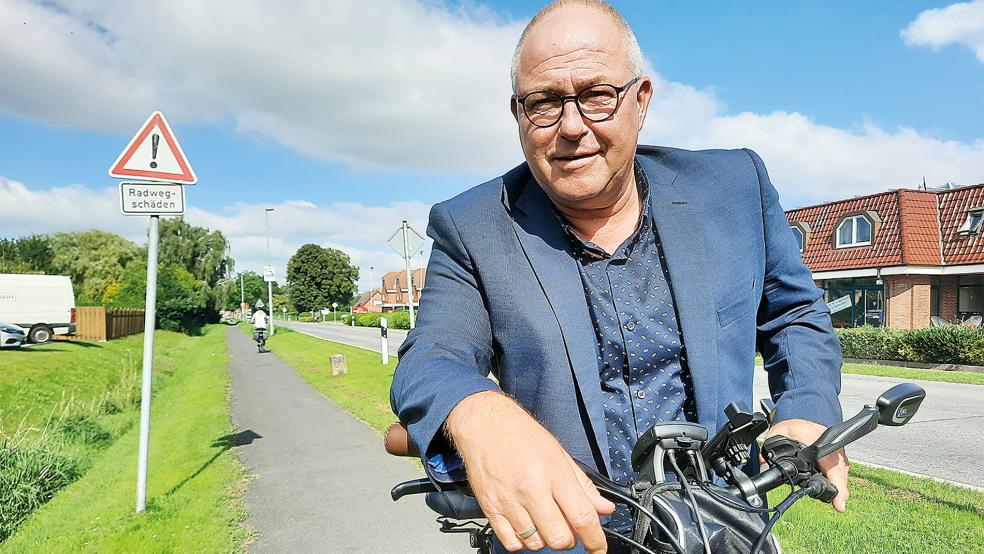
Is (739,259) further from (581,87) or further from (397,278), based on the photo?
(397,278)

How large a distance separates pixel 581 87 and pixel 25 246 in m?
80.4

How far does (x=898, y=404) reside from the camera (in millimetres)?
1161

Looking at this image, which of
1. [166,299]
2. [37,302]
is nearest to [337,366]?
[37,302]

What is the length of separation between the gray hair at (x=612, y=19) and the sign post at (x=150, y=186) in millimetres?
5701

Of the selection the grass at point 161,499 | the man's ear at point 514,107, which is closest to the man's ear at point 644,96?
the man's ear at point 514,107

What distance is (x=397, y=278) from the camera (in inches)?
4176

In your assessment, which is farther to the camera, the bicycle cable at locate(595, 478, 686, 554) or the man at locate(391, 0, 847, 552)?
the man at locate(391, 0, 847, 552)

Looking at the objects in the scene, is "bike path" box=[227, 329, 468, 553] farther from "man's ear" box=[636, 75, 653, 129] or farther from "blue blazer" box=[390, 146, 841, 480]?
"man's ear" box=[636, 75, 653, 129]

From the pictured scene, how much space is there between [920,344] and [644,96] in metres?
20.3

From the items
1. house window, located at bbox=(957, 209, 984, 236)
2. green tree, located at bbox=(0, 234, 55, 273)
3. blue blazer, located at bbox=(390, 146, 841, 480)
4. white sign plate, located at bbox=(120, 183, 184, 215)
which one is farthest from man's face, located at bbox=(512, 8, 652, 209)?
green tree, located at bbox=(0, 234, 55, 273)

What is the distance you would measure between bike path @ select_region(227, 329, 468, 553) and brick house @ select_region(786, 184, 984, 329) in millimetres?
20972

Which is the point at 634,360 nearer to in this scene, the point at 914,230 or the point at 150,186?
the point at 150,186

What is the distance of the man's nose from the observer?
4.99ft

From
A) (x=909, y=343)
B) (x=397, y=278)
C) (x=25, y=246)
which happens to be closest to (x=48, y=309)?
(x=909, y=343)
